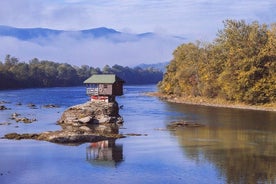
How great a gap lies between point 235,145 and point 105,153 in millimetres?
13998

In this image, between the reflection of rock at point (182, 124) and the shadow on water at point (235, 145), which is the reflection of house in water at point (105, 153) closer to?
the shadow on water at point (235, 145)

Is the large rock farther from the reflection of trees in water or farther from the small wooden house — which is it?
the reflection of trees in water

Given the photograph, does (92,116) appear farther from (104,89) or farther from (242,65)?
(242,65)

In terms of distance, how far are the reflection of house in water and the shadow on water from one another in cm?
664

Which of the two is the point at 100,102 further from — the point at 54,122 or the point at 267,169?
the point at 267,169

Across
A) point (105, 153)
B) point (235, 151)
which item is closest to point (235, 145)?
point (235, 151)

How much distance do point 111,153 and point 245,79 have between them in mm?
56718

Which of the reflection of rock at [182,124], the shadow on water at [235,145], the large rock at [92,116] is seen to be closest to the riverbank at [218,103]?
the shadow on water at [235,145]

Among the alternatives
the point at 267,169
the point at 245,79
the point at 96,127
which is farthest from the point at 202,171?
the point at 245,79

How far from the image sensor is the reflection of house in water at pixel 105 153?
42.2 m

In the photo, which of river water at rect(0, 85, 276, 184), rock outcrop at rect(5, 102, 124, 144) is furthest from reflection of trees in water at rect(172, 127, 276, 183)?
rock outcrop at rect(5, 102, 124, 144)

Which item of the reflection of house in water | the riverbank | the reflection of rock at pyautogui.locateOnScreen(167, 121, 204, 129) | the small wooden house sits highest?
the small wooden house

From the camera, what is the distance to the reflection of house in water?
138ft

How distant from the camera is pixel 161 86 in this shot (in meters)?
148
